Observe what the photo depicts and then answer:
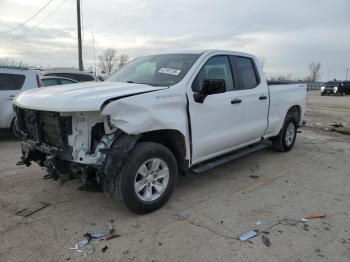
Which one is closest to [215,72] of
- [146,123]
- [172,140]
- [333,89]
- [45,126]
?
[172,140]

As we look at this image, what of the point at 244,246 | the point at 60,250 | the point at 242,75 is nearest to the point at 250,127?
the point at 242,75

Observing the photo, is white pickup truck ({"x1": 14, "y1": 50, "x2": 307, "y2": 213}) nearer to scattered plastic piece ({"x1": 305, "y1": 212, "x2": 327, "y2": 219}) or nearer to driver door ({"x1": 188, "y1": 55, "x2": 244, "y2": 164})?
driver door ({"x1": 188, "y1": 55, "x2": 244, "y2": 164})

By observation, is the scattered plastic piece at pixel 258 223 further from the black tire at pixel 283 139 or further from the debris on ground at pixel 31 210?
the black tire at pixel 283 139

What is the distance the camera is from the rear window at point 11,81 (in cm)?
802

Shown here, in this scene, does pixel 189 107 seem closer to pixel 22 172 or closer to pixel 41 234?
pixel 41 234

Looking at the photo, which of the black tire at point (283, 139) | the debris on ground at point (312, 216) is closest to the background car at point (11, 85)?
the black tire at point (283, 139)

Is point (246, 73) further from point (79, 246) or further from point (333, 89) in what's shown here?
point (333, 89)

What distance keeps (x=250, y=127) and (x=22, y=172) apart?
385 centimetres

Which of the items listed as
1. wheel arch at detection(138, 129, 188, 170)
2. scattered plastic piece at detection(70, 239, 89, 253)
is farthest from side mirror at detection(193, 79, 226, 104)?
scattered plastic piece at detection(70, 239, 89, 253)

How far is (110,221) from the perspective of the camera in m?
3.80

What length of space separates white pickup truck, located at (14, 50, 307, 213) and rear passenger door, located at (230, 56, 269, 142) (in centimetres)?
2

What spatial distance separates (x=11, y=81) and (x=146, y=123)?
5926 millimetres

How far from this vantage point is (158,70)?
4688 millimetres

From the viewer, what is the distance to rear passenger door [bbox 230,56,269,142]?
5254 mm
